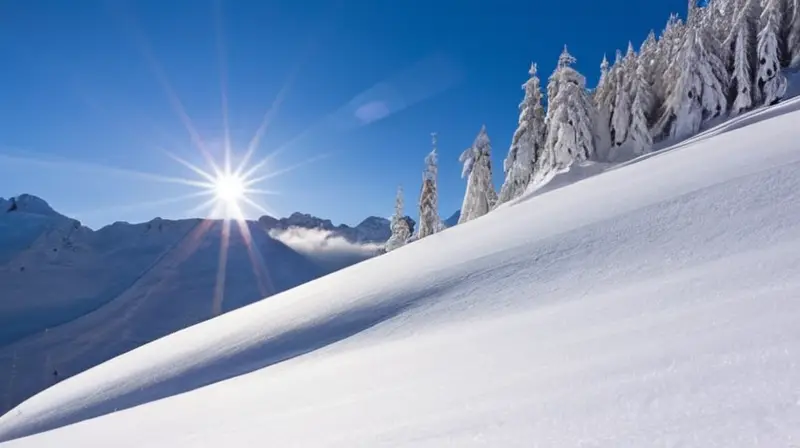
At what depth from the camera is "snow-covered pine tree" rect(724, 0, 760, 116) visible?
104ft

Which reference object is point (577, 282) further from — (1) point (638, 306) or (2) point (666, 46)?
(2) point (666, 46)

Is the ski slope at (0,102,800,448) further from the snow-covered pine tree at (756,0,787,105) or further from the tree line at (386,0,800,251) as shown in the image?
the snow-covered pine tree at (756,0,787,105)

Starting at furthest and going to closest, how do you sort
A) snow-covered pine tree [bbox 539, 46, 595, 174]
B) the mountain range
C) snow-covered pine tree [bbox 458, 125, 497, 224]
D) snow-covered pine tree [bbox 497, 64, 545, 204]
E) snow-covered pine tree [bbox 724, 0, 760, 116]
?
the mountain range
snow-covered pine tree [bbox 724, 0, 760, 116]
snow-covered pine tree [bbox 458, 125, 497, 224]
snow-covered pine tree [bbox 497, 64, 545, 204]
snow-covered pine tree [bbox 539, 46, 595, 174]

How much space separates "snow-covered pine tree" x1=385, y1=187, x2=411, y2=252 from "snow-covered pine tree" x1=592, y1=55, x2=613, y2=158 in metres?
13.7

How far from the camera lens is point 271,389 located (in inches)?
238

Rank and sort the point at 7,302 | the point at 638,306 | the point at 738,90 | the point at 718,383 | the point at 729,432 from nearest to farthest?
the point at 729,432 → the point at 718,383 → the point at 638,306 → the point at 738,90 → the point at 7,302

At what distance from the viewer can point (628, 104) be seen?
30938mm

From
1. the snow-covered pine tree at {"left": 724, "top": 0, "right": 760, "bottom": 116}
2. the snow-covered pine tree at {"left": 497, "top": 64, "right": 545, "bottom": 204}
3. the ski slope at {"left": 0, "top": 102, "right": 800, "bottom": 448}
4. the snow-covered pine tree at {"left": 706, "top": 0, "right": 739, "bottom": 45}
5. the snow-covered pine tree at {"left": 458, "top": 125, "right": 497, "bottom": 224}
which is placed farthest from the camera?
the snow-covered pine tree at {"left": 706, "top": 0, "right": 739, "bottom": 45}

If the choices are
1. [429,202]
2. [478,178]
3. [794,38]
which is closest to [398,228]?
[429,202]

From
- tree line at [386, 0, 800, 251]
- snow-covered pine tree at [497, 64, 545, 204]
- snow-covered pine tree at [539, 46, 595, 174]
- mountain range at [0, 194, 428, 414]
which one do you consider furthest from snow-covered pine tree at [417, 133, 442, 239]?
mountain range at [0, 194, 428, 414]

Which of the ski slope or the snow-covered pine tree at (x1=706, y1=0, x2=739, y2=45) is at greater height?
the snow-covered pine tree at (x1=706, y1=0, x2=739, y2=45)

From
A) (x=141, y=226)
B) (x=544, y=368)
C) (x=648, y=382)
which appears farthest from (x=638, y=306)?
(x=141, y=226)

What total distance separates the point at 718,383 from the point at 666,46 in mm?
44045

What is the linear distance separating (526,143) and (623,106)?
7297mm
